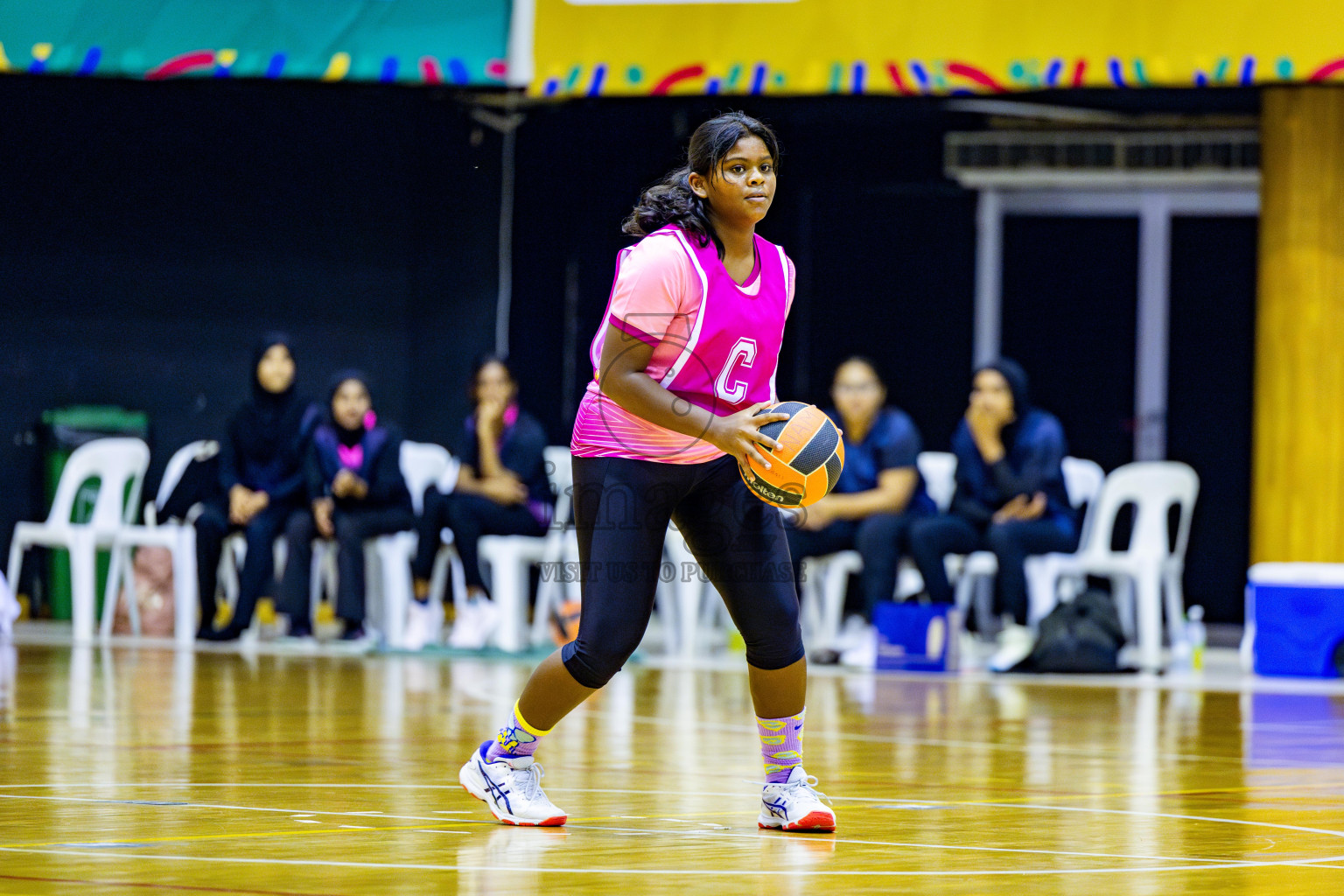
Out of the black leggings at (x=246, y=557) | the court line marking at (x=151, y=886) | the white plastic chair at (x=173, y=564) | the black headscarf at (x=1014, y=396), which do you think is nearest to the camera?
the court line marking at (x=151, y=886)

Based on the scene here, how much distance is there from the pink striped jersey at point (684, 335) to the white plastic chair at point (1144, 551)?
5.90 metres

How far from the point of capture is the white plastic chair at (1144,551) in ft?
31.9

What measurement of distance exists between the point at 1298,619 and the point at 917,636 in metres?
1.83

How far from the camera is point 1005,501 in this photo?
9414 mm

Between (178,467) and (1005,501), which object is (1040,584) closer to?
(1005,501)

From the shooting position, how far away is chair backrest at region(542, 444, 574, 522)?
394 inches

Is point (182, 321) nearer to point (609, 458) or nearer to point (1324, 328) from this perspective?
point (1324, 328)

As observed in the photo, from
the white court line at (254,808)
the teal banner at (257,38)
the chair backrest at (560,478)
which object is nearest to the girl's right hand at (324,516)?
the chair backrest at (560,478)

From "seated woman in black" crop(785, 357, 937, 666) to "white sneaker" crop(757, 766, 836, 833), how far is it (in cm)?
521

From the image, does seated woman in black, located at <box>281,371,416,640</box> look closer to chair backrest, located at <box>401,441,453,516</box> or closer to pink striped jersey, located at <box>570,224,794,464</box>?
chair backrest, located at <box>401,441,453,516</box>

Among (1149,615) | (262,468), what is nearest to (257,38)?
(262,468)

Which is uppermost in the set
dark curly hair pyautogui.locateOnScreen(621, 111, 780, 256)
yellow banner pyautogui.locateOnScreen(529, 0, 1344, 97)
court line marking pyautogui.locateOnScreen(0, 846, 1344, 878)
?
yellow banner pyautogui.locateOnScreen(529, 0, 1344, 97)

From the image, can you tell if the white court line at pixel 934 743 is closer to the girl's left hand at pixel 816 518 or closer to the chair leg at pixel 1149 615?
the girl's left hand at pixel 816 518

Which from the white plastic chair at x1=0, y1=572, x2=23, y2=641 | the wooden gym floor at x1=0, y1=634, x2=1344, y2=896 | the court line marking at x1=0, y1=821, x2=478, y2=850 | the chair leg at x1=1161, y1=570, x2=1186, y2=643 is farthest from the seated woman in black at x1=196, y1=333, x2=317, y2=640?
the court line marking at x1=0, y1=821, x2=478, y2=850
